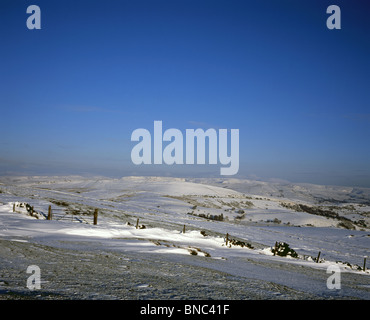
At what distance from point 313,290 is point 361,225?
6531 centimetres

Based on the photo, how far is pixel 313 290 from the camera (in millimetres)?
7926

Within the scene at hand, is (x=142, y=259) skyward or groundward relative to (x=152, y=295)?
groundward

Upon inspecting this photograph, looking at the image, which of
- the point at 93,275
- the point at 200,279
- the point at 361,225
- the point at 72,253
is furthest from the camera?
the point at 361,225

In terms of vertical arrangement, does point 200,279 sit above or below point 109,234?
above

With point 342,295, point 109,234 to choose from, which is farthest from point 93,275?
point 109,234

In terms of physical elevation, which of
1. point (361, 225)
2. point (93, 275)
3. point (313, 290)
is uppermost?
point (93, 275)

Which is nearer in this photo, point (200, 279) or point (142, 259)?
point (200, 279)

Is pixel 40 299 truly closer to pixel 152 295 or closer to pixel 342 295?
pixel 152 295
